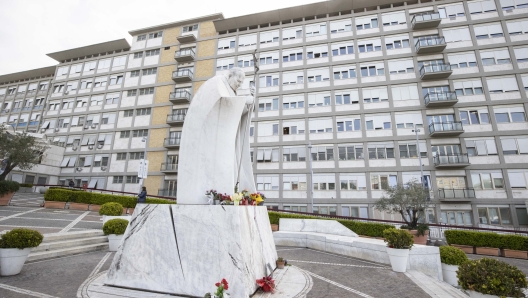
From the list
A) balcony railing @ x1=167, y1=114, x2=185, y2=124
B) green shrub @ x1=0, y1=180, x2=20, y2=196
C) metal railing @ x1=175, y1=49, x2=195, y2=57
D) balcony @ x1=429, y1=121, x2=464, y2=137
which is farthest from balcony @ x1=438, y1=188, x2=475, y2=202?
green shrub @ x1=0, y1=180, x2=20, y2=196

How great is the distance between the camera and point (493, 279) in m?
4.13

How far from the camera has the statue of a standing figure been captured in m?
5.73

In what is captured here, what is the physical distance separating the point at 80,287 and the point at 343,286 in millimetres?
5822

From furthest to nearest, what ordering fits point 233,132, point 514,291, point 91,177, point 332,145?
point 91,177 → point 332,145 → point 233,132 → point 514,291

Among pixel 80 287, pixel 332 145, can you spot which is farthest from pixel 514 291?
pixel 332 145

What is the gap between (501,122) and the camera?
23797 millimetres

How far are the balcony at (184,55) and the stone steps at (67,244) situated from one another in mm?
28673

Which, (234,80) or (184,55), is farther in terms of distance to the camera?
(184,55)

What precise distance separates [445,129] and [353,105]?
9.03 meters

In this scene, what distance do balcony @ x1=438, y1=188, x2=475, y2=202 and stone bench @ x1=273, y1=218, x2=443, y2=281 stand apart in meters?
14.9

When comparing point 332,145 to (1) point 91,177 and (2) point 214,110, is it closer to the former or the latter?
(2) point 214,110

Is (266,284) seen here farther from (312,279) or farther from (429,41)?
(429,41)

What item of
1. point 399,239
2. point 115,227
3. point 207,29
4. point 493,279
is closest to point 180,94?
point 207,29

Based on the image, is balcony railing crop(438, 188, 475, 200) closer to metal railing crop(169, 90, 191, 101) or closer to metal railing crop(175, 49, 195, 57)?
metal railing crop(169, 90, 191, 101)
